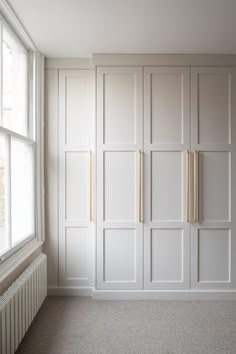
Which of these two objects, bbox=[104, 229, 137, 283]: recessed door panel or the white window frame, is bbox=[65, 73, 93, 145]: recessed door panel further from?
bbox=[104, 229, 137, 283]: recessed door panel

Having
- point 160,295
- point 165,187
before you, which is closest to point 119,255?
point 160,295

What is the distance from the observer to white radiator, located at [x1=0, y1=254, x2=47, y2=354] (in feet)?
6.18

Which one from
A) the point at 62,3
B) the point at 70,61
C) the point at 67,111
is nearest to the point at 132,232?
the point at 67,111

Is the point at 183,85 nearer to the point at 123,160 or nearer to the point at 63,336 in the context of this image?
the point at 123,160

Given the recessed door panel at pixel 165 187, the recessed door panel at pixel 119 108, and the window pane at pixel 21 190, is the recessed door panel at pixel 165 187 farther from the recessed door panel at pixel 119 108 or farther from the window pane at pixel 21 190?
the window pane at pixel 21 190

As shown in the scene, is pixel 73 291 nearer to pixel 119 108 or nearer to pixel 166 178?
pixel 166 178

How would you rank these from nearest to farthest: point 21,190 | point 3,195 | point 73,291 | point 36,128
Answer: point 3,195, point 21,190, point 36,128, point 73,291

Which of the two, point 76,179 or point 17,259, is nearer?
point 17,259

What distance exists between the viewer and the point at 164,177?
3074 mm

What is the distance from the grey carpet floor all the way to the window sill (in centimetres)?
63

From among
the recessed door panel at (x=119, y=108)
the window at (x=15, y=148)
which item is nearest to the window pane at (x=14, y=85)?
the window at (x=15, y=148)

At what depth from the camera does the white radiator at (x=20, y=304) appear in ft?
6.18

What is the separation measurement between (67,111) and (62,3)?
1185 mm

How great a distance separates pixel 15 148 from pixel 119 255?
5.00ft
